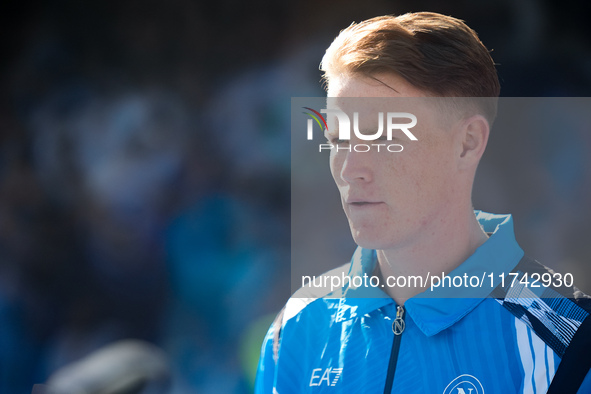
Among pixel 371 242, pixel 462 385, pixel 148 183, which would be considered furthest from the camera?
pixel 148 183

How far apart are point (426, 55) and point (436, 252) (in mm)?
408

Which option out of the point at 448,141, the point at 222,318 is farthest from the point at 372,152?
the point at 222,318

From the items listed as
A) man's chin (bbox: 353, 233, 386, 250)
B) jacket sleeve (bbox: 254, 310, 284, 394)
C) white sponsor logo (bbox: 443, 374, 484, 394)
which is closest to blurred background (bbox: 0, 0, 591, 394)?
jacket sleeve (bbox: 254, 310, 284, 394)

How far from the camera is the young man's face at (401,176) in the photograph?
1094mm

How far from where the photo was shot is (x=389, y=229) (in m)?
1.12

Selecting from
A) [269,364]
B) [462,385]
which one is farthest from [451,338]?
[269,364]

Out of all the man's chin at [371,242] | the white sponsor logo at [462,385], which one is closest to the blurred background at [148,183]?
the man's chin at [371,242]

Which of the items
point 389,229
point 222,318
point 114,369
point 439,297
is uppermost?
point 389,229

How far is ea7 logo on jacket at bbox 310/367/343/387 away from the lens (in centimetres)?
109

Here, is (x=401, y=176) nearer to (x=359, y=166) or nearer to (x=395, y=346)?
(x=359, y=166)

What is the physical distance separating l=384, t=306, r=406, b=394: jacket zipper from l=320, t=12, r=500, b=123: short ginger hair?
459mm

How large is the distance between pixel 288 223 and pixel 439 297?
3.03 feet

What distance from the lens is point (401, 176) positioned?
113 cm

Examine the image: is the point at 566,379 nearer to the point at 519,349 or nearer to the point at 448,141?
the point at 519,349
